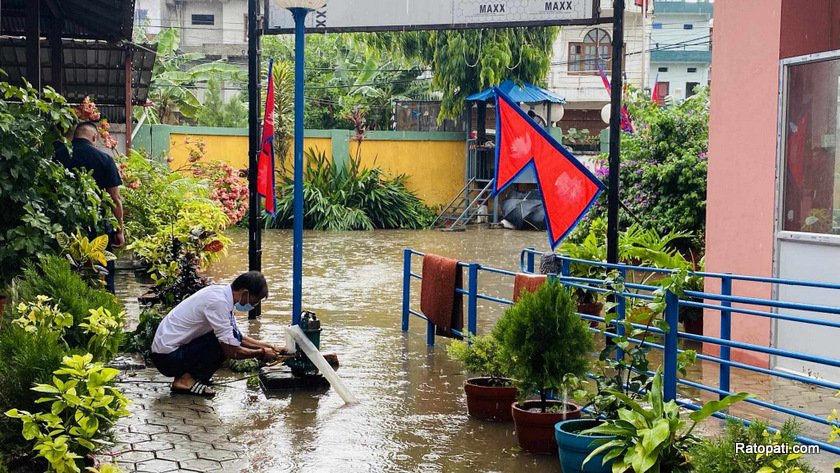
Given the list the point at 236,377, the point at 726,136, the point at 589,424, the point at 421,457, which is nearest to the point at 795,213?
the point at 726,136

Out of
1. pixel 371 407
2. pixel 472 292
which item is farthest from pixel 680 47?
pixel 371 407

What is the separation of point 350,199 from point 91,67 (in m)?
10.1

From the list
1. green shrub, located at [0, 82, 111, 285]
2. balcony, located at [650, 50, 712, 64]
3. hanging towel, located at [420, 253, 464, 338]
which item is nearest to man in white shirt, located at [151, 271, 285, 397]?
green shrub, located at [0, 82, 111, 285]

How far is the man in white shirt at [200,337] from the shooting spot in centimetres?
713

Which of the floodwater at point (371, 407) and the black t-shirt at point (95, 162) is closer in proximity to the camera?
the floodwater at point (371, 407)

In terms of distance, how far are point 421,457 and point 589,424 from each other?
1121 mm

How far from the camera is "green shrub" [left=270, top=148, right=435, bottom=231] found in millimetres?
24703

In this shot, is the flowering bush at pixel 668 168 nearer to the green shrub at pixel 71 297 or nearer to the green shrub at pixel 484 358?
the green shrub at pixel 484 358

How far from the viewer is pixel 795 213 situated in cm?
832

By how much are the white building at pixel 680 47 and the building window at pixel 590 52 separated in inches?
361

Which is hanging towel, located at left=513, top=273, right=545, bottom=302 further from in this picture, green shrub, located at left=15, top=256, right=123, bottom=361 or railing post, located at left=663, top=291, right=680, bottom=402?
green shrub, located at left=15, top=256, right=123, bottom=361

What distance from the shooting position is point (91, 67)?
1645 centimetres

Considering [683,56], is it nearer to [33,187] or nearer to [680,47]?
[680,47]

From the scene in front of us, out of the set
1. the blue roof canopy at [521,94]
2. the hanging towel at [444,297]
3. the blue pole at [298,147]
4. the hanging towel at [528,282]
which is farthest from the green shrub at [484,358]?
the blue roof canopy at [521,94]
